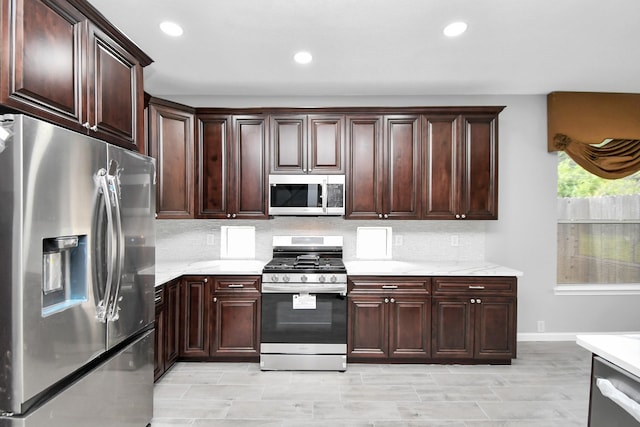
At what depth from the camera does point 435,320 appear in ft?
10.6

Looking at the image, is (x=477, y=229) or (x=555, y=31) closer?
(x=555, y=31)

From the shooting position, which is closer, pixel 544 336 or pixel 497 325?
pixel 497 325

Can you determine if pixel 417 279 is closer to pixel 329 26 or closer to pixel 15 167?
pixel 329 26

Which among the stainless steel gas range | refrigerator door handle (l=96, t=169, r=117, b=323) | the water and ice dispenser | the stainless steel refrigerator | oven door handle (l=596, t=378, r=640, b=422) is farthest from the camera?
the stainless steel gas range

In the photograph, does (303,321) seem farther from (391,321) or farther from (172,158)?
(172,158)

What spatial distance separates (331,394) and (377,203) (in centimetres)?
179

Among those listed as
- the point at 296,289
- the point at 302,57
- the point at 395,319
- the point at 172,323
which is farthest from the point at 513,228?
the point at 172,323

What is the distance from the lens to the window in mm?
3967

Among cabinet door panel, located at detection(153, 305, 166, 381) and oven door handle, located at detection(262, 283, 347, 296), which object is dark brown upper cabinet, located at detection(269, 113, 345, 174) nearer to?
oven door handle, located at detection(262, 283, 347, 296)

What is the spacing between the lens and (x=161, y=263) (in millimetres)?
3732

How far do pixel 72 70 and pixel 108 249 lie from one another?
33.2 inches

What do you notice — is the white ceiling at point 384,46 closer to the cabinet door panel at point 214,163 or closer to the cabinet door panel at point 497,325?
the cabinet door panel at point 214,163

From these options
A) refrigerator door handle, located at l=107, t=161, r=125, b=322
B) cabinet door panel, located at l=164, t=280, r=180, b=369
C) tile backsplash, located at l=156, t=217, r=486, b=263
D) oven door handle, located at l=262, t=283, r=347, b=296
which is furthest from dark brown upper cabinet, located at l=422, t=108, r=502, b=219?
refrigerator door handle, located at l=107, t=161, r=125, b=322

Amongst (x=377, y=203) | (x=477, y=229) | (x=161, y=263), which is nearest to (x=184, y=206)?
(x=161, y=263)
